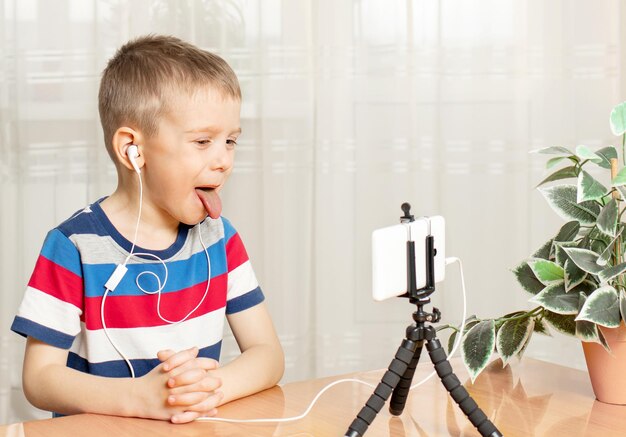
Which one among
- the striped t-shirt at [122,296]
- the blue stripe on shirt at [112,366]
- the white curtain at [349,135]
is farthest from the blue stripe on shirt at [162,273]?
the white curtain at [349,135]

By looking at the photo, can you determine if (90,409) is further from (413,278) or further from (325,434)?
(413,278)

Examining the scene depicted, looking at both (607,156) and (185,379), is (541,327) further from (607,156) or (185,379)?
(185,379)

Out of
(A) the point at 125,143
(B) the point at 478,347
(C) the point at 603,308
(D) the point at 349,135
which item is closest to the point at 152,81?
(A) the point at 125,143

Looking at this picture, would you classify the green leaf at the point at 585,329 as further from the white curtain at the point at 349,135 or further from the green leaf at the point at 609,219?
the white curtain at the point at 349,135

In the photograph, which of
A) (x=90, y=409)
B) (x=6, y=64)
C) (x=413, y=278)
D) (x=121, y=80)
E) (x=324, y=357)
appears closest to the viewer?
(x=413, y=278)

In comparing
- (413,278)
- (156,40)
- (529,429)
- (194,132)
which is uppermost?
(156,40)

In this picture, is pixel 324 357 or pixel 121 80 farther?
pixel 324 357

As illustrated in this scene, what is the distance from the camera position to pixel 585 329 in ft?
3.76

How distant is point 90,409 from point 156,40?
0.63m

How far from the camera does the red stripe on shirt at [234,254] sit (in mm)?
1478

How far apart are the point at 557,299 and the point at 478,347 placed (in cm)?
12

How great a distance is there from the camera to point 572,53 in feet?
8.91

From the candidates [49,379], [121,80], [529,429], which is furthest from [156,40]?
[529,429]

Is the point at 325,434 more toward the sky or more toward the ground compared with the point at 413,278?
more toward the ground
